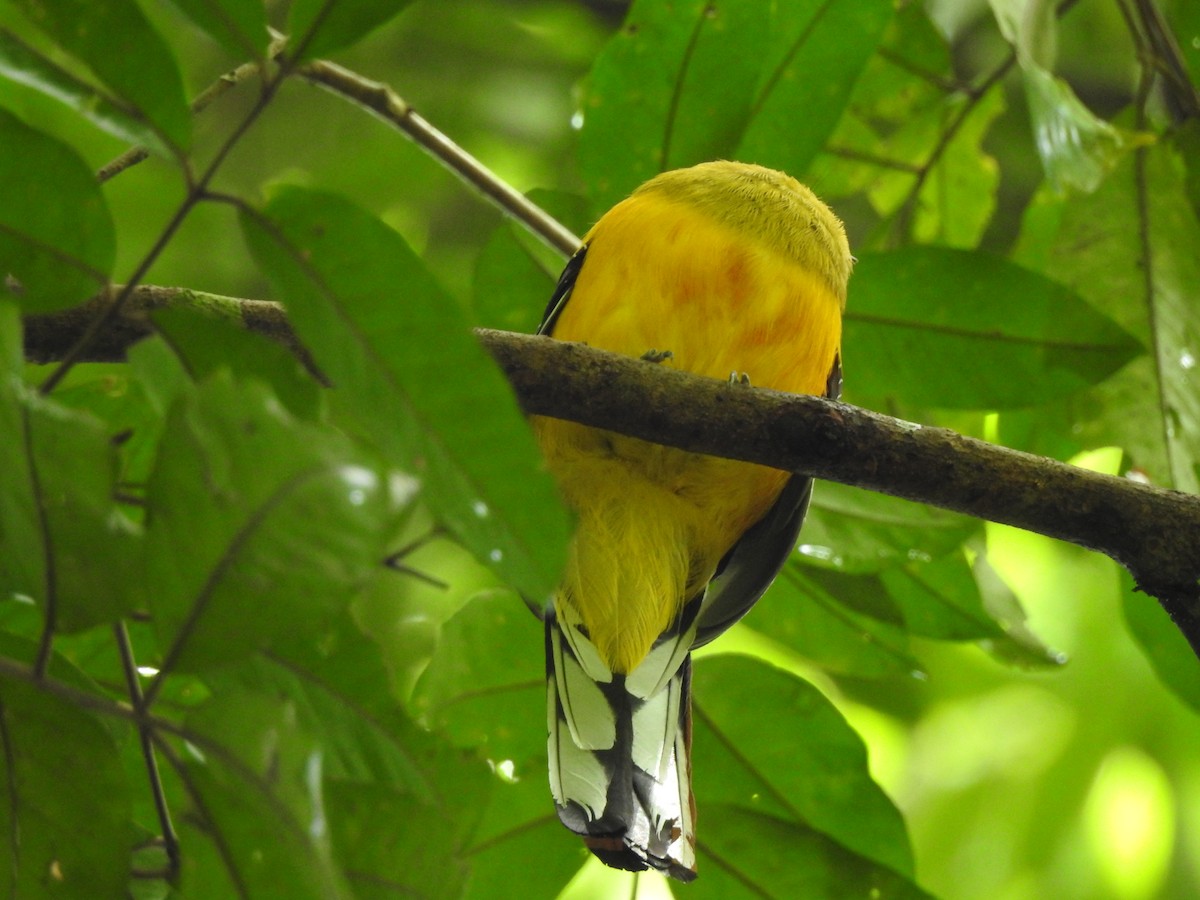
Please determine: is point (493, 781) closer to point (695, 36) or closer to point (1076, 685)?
point (695, 36)

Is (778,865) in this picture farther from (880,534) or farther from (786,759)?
(880,534)

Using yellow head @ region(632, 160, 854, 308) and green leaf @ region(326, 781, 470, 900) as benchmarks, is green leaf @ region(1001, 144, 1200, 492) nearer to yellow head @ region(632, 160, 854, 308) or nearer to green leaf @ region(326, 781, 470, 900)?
yellow head @ region(632, 160, 854, 308)

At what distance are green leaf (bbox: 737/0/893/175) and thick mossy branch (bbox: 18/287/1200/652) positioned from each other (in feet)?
3.16

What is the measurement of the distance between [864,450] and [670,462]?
743 mm

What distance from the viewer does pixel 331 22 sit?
1493 millimetres

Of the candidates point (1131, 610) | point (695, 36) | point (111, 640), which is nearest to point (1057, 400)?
point (1131, 610)

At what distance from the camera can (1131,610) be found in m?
2.89

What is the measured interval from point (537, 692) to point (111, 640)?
86cm

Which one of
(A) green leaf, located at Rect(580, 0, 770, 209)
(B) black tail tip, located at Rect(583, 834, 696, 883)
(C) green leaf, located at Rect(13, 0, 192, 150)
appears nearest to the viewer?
(C) green leaf, located at Rect(13, 0, 192, 150)

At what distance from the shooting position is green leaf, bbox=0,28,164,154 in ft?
4.83

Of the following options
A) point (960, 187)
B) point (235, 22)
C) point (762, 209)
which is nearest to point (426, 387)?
point (235, 22)

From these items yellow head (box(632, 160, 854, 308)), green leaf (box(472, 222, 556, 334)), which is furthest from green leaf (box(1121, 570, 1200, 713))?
green leaf (box(472, 222, 556, 334))

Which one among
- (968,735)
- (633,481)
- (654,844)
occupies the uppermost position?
→ (633,481)

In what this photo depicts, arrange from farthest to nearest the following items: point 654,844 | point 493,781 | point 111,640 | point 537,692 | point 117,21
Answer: point 537,692 → point 654,844 → point 111,640 → point 493,781 → point 117,21
